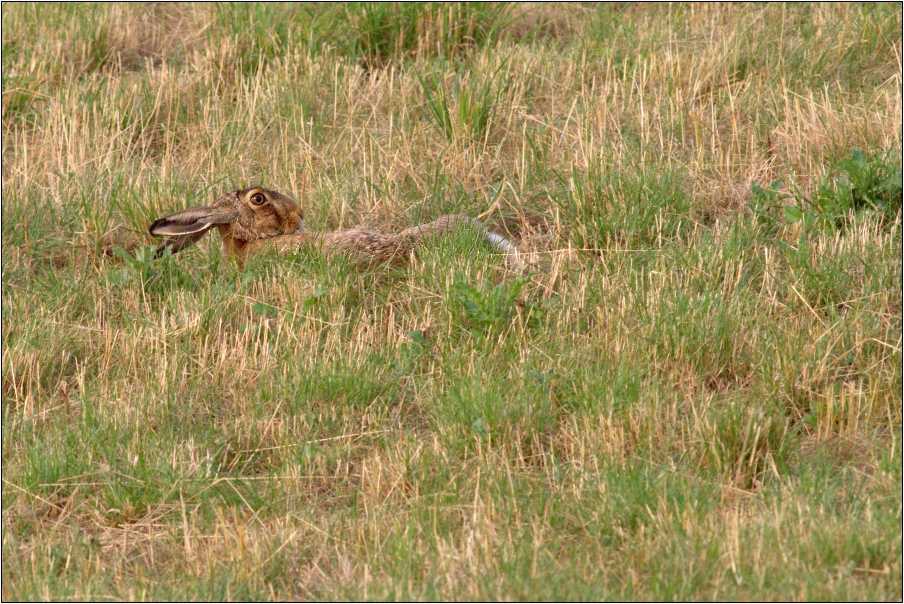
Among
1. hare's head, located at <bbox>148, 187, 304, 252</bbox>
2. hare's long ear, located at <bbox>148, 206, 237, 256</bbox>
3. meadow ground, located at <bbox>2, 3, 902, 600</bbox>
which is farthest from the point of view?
hare's head, located at <bbox>148, 187, 304, 252</bbox>

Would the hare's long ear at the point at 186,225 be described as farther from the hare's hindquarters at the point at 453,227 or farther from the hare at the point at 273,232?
the hare's hindquarters at the point at 453,227

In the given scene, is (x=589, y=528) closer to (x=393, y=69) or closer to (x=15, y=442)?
(x=15, y=442)

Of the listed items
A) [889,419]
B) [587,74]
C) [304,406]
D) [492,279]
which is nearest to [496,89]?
[587,74]

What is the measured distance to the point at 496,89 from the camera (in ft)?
26.6

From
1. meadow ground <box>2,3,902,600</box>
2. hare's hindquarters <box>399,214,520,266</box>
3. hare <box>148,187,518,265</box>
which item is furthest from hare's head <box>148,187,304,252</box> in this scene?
hare's hindquarters <box>399,214,520,266</box>

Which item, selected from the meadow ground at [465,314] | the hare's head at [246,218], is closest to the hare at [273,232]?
the hare's head at [246,218]

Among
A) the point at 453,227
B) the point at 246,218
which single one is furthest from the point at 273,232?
the point at 453,227

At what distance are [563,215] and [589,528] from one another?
2.72m

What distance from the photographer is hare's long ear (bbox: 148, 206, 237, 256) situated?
645cm

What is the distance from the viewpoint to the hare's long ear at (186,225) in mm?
6445

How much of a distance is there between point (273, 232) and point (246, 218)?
18 cm

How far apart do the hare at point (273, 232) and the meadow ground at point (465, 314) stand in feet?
0.49

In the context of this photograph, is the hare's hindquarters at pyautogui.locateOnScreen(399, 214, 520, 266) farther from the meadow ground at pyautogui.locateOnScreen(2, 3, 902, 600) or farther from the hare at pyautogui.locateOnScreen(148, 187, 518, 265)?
the meadow ground at pyautogui.locateOnScreen(2, 3, 902, 600)

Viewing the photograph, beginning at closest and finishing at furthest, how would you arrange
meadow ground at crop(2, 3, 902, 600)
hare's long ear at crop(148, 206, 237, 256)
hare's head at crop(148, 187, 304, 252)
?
meadow ground at crop(2, 3, 902, 600)
hare's long ear at crop(148, 206, 237, 256)
hare's head at crop(148, 187, 304, 252)
